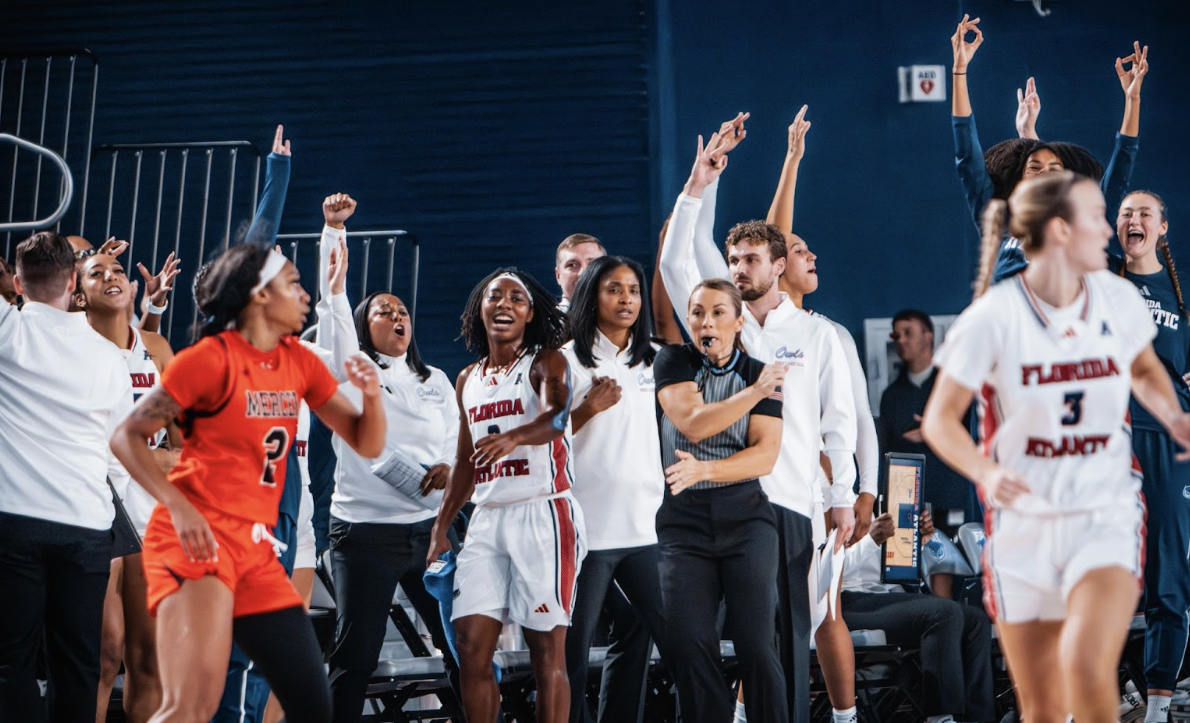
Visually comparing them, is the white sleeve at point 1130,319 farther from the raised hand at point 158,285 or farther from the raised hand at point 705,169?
the raised hand at point 158,285

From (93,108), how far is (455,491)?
515 centimetres

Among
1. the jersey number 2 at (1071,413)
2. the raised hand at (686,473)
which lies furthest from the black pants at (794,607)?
the jersey number 2 at (1071,413)

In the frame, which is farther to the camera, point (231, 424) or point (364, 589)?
point (364, 589)

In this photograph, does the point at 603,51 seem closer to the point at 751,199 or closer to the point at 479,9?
the point at 479,9

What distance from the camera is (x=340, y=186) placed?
930cm

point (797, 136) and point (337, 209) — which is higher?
point (797, 136)

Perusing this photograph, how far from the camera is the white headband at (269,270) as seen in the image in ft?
13.0

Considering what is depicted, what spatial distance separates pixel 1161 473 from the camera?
5457mm

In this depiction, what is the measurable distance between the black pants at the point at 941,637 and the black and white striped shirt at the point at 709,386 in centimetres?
157

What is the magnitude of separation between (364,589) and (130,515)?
3.36ft

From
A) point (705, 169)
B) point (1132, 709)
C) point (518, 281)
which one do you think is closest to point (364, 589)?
point (518, 281)

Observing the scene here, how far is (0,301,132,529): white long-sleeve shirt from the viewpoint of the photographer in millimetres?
4645

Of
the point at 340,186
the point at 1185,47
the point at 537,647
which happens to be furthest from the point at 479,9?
the point at 537,647

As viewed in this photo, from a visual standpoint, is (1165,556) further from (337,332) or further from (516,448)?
(337,332)
